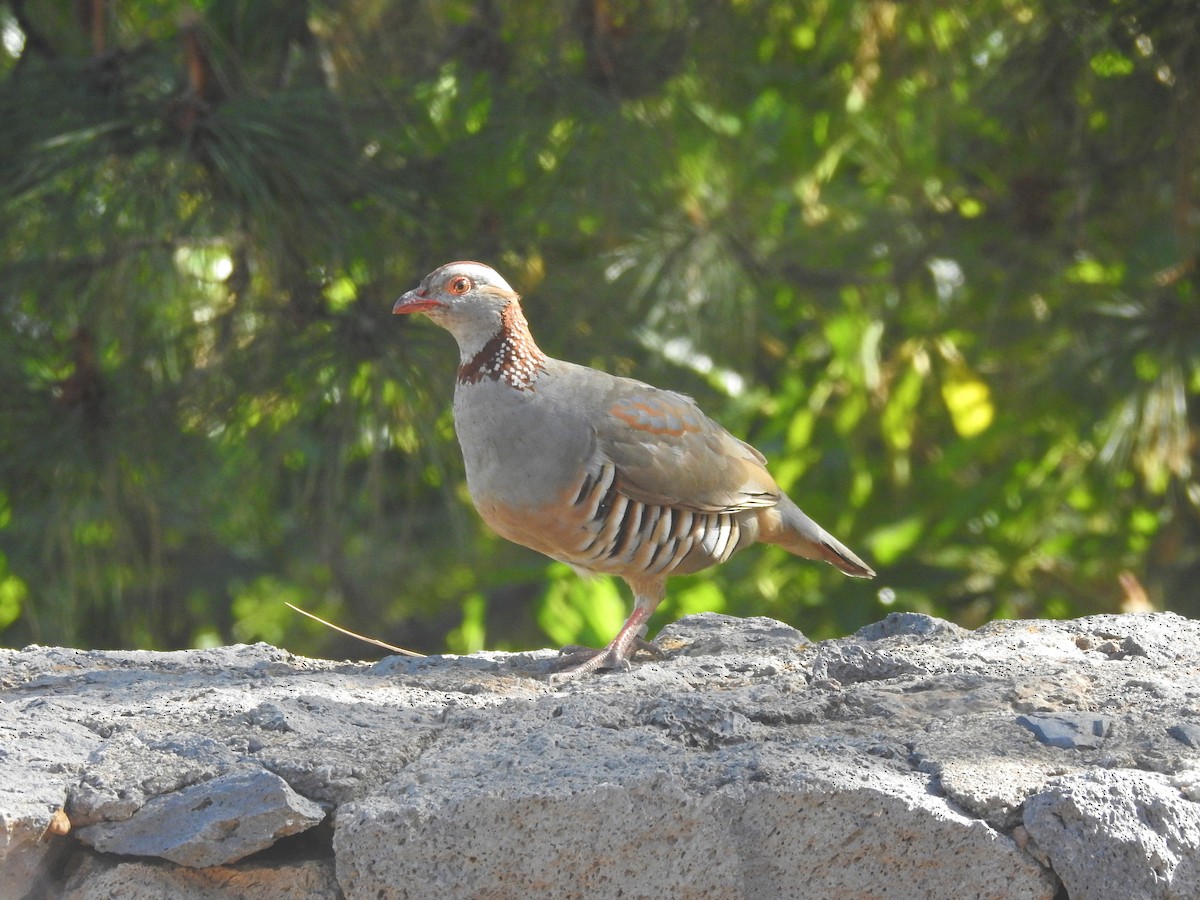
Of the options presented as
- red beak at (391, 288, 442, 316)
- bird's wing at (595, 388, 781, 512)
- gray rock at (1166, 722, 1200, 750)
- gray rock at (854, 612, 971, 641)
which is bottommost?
gray rock at (854, 612, 971, 641)

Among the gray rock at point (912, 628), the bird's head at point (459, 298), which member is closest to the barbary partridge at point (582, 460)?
the bird's head at point (459, 298)

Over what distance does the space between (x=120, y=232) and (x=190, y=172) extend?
235mm

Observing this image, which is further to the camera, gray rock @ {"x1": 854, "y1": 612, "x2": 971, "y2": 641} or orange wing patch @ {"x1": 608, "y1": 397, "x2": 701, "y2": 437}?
orange wing patch @ {"x1": 608, "y1": 397, "x2": 701, "y2": 437}

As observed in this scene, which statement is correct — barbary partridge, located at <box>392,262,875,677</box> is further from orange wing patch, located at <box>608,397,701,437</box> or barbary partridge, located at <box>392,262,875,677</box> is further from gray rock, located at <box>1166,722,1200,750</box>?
gray rock, located at <box>1166,722,1200,750</box>

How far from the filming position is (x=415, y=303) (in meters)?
3.18

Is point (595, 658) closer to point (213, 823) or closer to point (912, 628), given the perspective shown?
point (912, 628)

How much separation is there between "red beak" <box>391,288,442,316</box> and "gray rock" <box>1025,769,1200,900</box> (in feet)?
5.39

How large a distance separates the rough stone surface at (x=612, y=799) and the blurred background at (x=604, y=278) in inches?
→ 58.7

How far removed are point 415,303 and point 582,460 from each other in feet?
1.56

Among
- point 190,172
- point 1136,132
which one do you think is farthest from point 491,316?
point 1136,132

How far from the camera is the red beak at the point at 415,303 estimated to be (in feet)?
10.4

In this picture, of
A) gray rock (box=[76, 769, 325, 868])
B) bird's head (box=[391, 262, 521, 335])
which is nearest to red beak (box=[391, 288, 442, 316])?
bird's head (box=[391, 262, 521, 335])

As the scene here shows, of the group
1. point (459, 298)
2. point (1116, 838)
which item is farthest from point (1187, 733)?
point (459, 298)

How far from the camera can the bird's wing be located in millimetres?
3152
